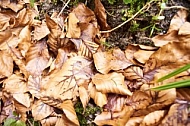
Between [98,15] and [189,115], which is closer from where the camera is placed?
[189,115]

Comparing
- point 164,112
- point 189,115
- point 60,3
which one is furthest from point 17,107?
point 189,115

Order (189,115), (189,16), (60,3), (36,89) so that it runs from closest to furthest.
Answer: (189,115) → (189,16) → (36,89) → (60,3)

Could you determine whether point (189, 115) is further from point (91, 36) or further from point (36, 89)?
point (36, 89)

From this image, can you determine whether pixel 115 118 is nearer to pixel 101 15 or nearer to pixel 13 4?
pixel 101 15

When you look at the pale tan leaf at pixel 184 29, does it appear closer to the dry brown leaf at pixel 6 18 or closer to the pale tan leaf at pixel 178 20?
the pale tan leaf at pixel 178 20

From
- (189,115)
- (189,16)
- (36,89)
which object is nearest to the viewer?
(189,115)

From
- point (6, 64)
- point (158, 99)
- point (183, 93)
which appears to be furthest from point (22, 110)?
point (183, 93)

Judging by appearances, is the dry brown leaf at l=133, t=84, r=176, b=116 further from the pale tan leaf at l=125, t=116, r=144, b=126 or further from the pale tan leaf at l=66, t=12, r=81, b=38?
the pale tan leaf at l=66, t=12, r=81, b=38
